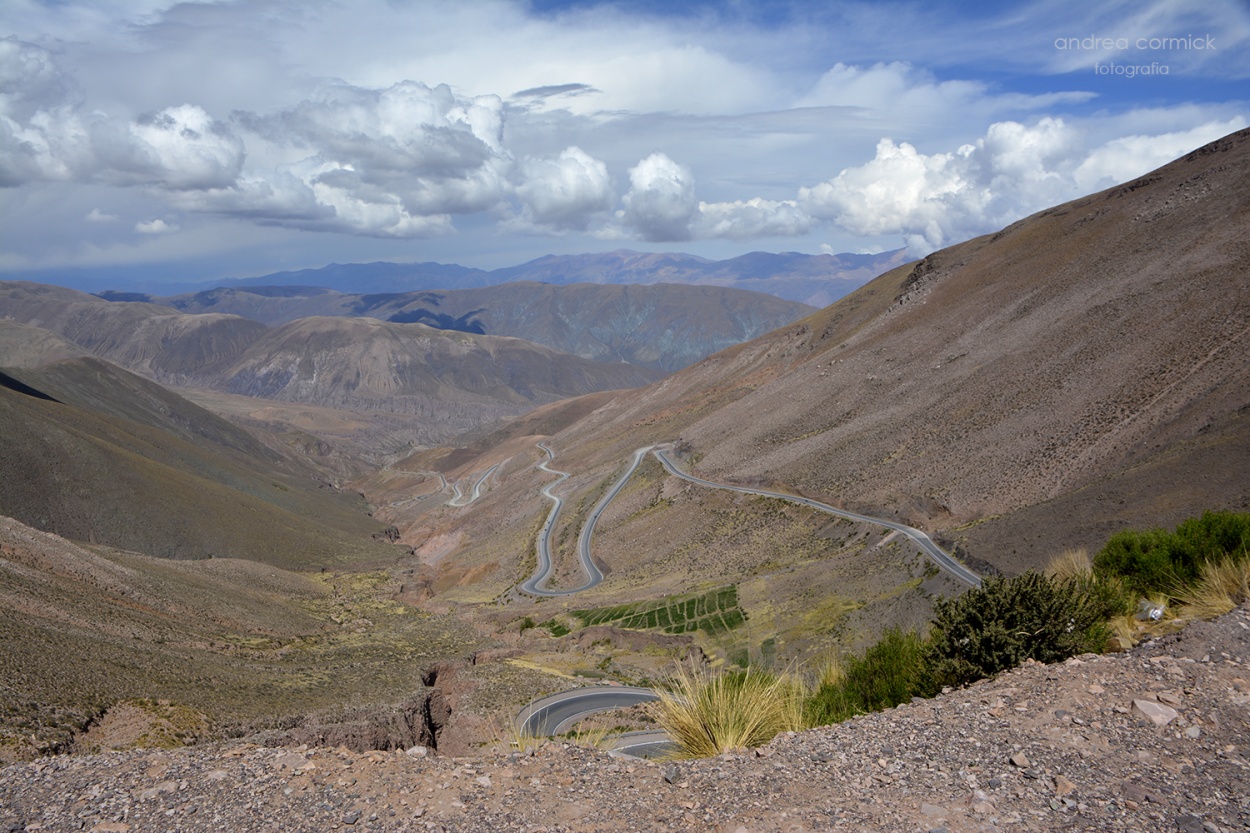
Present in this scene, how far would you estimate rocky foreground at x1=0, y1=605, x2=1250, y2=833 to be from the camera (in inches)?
256

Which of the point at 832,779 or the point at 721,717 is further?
the point at 721,717

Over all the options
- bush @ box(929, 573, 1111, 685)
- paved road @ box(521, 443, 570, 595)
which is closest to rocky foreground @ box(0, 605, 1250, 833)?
bush @ box(929, 573, 1111, 685)

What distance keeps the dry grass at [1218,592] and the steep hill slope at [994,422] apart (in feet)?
56.2

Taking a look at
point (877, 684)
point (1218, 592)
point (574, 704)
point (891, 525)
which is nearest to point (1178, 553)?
point (1218, 592)

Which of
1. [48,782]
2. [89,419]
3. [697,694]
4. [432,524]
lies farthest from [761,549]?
[89,419]

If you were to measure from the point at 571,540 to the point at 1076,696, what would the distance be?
56443 mm

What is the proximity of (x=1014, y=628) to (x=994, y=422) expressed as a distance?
39.8 meters

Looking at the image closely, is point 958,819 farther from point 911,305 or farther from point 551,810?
point 911,305

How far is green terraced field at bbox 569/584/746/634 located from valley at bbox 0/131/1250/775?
0.66 ft

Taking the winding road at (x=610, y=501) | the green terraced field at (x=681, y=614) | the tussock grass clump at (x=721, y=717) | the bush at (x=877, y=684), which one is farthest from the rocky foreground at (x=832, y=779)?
the green terraced field at (x=681, y=614)

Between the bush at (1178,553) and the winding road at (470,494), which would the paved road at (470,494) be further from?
the bush at (1178,553)

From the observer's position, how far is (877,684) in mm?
11719

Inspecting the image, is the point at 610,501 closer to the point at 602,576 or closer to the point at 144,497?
the point at 602,576

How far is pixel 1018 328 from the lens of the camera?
2247 inches
